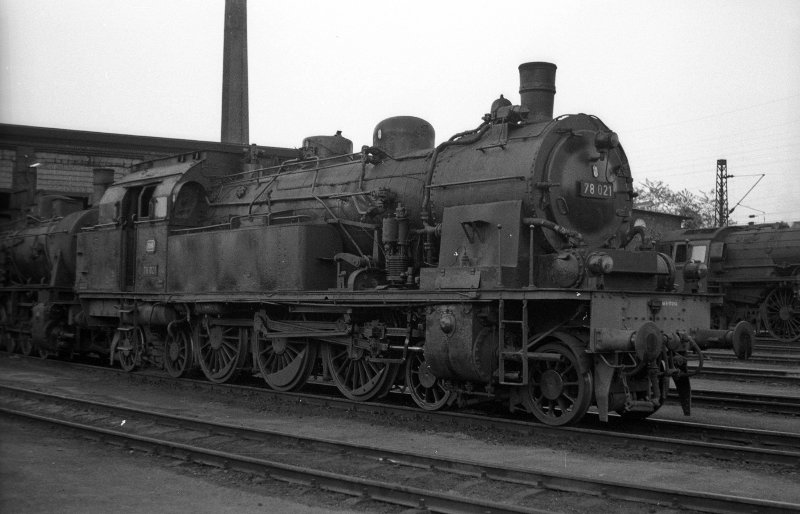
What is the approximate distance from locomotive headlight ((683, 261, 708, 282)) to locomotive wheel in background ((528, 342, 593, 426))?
232cm

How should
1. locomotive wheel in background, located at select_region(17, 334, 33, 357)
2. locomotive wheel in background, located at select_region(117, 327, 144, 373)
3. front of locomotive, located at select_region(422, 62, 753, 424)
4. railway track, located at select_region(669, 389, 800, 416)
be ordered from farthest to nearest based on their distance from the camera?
locomotive wheel in background, located at select_region(17, 334, 33, 357)
locomotive wheel in background, located at select_region(117, 327, 144, 373)
railway track, located at select_region(669, 389, 800, 416)
front of locomotive, located at select_region(422, 62, 753, 424)

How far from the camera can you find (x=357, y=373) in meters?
12.7

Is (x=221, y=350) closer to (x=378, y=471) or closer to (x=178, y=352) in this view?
(x=178, y=352)

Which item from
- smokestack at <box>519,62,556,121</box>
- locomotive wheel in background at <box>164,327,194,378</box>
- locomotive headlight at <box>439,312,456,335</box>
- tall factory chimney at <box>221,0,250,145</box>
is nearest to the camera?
locomotive headlight at <box>439,312,456,335</box>

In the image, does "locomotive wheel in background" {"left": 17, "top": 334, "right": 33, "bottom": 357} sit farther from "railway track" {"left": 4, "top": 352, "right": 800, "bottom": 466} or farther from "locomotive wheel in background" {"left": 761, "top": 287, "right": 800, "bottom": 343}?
"locomotive wheel in background" {"left": 761, "top": 287, "right": 800, "bottom": 343}

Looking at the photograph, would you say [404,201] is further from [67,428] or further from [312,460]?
[67,428]

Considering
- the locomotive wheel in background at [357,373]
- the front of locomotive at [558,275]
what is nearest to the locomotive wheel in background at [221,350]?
the locomotive wheel in background at [357,373]

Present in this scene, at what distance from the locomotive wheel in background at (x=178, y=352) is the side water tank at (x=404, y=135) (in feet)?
17.9

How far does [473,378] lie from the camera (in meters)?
10.2

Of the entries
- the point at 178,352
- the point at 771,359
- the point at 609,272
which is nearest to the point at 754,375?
the point at 771,359

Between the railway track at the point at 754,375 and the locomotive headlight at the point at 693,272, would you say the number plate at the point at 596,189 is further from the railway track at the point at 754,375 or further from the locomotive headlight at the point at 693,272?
the railway track at the point at 754,375

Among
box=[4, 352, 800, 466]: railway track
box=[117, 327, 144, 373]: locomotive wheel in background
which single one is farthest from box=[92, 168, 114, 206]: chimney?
box=[4, 352, 800, 466]: railway track

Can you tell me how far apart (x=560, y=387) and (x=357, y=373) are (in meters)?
3.81

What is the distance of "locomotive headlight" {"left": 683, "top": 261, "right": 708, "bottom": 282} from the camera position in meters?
11.1
